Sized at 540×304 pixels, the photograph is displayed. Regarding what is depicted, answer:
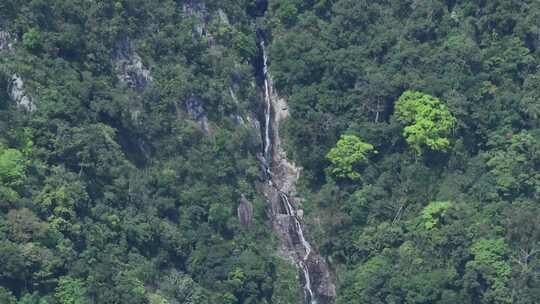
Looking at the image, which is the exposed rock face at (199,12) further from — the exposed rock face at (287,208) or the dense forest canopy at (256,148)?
the exposed rock face at (287,208)

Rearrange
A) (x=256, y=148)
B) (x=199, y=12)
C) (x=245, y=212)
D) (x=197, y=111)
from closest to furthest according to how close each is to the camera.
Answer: (x=245, y=212) → (x=197, y=111) → (x=256, y=148) → (x=199, y=12)

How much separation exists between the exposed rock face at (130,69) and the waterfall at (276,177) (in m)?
9.63

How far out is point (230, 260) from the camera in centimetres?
8888

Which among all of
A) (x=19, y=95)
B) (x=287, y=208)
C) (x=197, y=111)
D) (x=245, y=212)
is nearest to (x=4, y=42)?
(x=19, y=95)

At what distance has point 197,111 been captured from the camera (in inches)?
3762

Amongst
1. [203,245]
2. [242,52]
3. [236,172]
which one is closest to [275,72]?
[242,52]

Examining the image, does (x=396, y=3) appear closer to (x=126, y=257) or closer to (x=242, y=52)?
(x=242, y=52)

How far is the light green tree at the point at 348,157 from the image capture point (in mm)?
95312

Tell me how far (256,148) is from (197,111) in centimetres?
475

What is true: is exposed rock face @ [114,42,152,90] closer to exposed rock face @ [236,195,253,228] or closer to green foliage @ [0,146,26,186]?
exposed rock face @ [236,195,253,228]

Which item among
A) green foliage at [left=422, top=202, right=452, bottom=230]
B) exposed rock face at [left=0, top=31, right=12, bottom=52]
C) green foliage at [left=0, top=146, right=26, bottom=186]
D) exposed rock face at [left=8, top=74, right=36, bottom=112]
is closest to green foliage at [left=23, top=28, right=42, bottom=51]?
exposed rock face at [left=0, top=31, right=12, bottom=52]

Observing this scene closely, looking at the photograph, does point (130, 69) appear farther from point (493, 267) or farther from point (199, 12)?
point (493, 267)

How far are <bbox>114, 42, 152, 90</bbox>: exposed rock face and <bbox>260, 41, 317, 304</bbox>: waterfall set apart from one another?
9635 mm

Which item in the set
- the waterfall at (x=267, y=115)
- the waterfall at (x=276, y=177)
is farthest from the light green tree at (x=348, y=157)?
the waterfall at (x=267, y=115)
